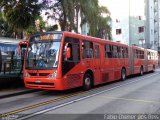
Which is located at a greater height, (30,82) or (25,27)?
(25,27)

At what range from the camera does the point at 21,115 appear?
919 centimetres

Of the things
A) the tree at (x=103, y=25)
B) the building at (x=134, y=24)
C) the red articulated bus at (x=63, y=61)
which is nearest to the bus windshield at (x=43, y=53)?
the red articulated bus at (x=63, y=61)

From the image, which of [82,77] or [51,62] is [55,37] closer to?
[51,62]

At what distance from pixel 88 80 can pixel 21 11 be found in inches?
307

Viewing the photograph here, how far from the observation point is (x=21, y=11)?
20719mm

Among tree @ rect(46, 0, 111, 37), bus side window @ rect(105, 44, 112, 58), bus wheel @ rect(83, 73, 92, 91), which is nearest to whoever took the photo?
bus wheel @ rect(83, 73, 92, 91)

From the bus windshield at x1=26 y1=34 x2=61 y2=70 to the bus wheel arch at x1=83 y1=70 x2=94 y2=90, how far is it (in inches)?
104

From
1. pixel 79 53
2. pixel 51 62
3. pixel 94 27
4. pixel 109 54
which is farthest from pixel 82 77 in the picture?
pixel 94 27

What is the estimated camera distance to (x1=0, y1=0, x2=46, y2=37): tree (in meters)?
20.6

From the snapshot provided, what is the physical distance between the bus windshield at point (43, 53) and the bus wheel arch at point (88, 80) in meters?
2.63

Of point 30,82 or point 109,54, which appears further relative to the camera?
point 109,54

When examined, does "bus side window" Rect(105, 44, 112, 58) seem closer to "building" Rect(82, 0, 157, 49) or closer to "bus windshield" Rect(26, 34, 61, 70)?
"bus windshield" Rect(26, 34, 61, 70)

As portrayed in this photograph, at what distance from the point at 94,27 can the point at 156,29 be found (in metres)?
44.2

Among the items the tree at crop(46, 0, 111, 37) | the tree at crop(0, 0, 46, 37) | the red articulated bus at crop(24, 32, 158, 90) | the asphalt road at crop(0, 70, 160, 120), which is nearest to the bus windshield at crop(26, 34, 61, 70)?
the red articulated bus at crop(24, 32, 158, 90)
